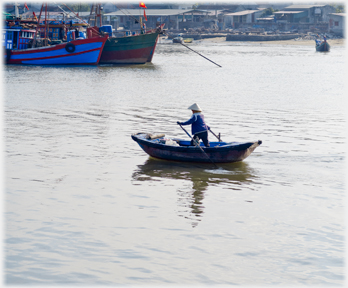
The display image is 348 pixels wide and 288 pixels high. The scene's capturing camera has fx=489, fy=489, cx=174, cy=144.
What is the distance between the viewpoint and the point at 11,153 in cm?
1448

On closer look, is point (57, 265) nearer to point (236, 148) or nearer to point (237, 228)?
point (237, 228)

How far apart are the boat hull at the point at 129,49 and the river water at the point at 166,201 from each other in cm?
2427

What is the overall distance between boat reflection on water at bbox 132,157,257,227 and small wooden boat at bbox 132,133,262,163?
0.67ft

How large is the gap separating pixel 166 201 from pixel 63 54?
37458 mm

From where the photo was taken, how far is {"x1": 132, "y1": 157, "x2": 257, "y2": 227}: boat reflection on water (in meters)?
10.7

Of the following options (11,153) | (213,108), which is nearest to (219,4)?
(213,108)

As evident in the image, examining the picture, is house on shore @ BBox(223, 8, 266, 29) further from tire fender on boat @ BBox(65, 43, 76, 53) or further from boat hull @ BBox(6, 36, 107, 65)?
tire fender on boat @ BBox(65, 43, 76, 53)

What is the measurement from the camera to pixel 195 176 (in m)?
12.5

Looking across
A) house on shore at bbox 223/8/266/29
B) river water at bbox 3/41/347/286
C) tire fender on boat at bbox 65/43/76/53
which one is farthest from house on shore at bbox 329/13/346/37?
river water at bbox 3/41/347/286

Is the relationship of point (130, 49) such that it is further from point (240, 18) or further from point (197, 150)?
point (240, 18)

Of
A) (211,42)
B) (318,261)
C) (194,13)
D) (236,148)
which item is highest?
(194,13)

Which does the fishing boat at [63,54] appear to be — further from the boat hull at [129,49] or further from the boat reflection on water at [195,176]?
the boat reflection on water at [195,176]

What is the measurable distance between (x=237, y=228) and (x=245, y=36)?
93483 mm

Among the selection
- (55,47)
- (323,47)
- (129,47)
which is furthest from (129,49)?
(323,47)
